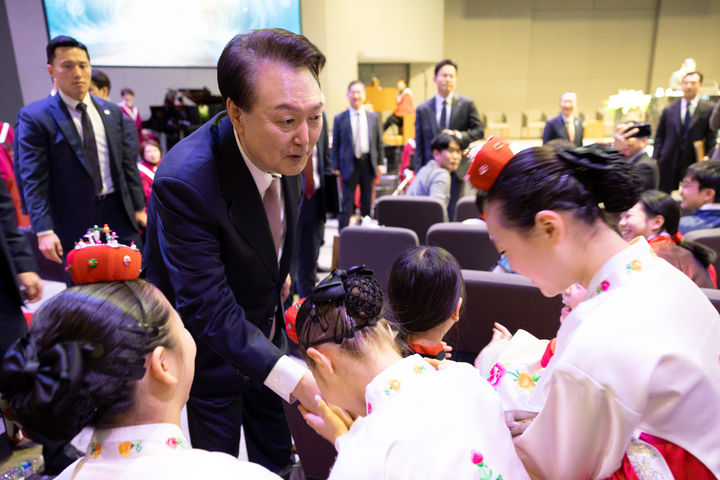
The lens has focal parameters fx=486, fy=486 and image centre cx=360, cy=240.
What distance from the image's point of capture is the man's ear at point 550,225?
35.2 inches

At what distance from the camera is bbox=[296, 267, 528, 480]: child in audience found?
75 cm

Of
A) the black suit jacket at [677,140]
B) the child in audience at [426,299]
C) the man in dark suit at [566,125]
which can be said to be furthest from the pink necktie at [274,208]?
the black suit jacket at [677,140]

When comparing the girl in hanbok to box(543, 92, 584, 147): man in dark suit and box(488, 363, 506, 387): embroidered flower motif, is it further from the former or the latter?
box(543, 92, 584, 147): man in dark suit

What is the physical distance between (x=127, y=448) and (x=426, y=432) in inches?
18.4

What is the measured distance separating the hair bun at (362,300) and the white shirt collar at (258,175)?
1.46 feet

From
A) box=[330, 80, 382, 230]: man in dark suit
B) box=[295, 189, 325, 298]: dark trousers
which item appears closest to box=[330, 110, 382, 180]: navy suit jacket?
box=[330, 80, 382, 230]: man in dark suit

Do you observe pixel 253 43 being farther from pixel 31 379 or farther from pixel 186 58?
pixel 186 58

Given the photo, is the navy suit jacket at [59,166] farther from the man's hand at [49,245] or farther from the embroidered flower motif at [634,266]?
the embroidered flower motif at [634,266]

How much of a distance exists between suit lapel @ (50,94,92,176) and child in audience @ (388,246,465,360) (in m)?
→ 2.15

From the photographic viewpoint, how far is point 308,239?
137 inches

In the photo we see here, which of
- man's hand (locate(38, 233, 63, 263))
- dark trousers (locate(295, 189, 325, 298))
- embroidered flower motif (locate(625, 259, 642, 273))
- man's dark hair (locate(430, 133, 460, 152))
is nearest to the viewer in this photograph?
embroidered flower motif (locate(625, 259, 642, 273))

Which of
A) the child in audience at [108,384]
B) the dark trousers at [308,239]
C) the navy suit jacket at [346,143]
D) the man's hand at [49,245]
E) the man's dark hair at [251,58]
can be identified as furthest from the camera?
the navy suit jacket at [346,143]

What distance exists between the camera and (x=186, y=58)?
6828 mm

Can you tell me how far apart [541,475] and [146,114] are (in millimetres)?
7510
